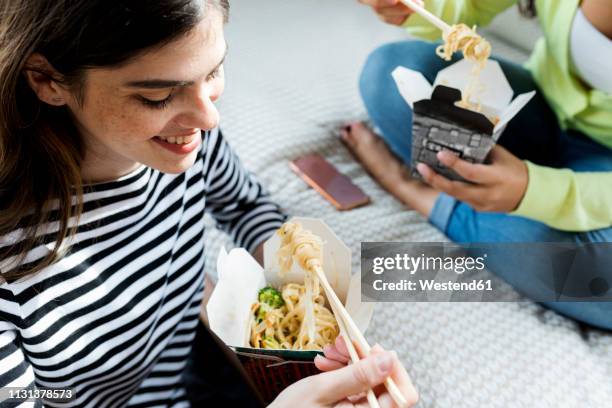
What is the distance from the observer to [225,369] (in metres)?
1.29

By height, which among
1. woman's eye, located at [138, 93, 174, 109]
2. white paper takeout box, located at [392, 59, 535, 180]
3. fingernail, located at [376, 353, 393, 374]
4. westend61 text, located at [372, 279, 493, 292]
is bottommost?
westend61 text, located at [372, 279, 493, 292]

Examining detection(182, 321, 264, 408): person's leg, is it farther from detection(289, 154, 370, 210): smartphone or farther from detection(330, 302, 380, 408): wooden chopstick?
detection(330, 302, 380, 408): wooden chopstick

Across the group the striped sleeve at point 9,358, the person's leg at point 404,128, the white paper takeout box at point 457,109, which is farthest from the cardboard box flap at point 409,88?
the striped sleeve at point 9,358

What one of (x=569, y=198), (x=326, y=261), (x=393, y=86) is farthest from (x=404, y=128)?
(x=326, y=261)

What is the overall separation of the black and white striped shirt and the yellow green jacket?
0.50 m

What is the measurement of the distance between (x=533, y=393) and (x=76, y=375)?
74cm

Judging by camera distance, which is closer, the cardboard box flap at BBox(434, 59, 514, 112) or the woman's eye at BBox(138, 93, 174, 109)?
the woman's eye at BBox(138, 93, 174, 109)

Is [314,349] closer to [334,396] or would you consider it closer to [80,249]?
[334,396]

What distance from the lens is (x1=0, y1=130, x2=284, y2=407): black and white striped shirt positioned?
2.52 feet

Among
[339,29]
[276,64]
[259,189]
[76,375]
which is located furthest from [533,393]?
[339,29]

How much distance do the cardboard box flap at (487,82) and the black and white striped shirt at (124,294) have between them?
0.43 metres

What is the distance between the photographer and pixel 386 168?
142 cm

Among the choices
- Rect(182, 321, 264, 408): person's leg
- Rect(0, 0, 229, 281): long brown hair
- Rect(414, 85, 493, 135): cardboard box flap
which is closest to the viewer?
Rect(0, 0, 229, 281): long brown hair

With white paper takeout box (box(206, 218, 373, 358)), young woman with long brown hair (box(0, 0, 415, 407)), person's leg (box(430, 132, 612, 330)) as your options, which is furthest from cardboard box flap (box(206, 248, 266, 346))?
person's leg (box(430, 132, 612, 330))
